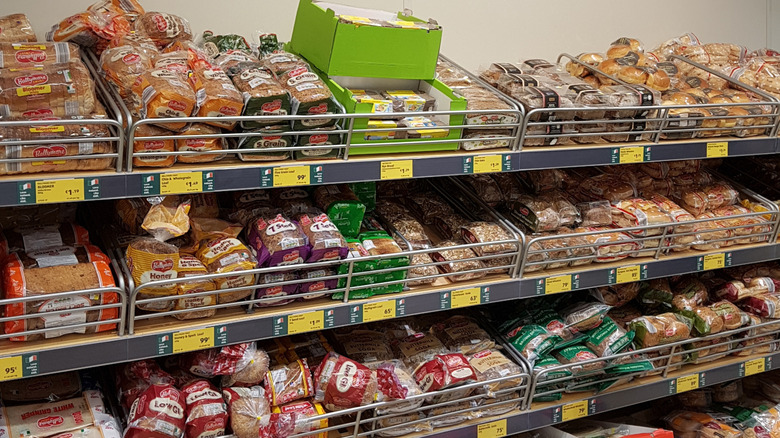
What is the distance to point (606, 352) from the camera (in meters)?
2.65

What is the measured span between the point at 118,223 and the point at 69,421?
588 mm

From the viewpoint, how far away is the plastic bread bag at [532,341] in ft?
8.41

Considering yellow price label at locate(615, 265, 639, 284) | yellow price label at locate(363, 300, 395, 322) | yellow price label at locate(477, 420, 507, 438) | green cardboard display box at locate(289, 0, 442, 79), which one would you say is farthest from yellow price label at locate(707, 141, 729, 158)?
yellow price label at locate(363, 300, 395, 322)

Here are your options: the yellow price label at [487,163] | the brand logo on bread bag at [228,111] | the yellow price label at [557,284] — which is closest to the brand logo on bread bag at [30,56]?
the brand logo on bread bag at [228,111]

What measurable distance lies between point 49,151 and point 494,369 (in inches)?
60.3

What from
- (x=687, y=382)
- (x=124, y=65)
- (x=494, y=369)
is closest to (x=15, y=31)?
(x=124, y=65)

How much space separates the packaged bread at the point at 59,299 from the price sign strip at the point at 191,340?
0.14m

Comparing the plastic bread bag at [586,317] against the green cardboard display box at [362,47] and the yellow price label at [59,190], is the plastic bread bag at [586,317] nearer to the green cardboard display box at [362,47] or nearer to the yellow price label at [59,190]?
the green cardboard display box at [362,47]

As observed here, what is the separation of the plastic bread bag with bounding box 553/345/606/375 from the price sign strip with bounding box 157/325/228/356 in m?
1.24

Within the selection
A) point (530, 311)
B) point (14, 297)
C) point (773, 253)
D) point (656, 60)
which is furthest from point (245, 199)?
point (773, 253)

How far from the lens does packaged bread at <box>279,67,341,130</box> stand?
203cm

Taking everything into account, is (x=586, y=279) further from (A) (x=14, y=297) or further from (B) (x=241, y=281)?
(A) (x=14, y=297)

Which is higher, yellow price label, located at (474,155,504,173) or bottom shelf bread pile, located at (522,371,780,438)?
yellow price label, located at (474,155,504,173)

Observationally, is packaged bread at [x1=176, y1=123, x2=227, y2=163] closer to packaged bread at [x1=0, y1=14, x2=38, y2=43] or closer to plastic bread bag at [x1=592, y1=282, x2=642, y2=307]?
packaged bread at [x1=0, y1=14, x2=38, y2=43]
